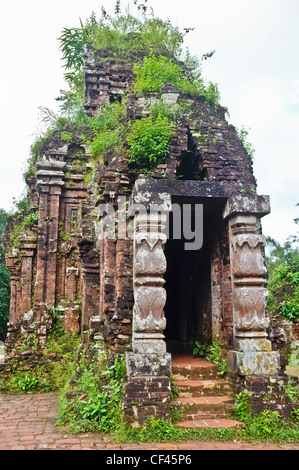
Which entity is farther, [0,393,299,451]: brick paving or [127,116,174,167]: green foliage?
[127,116,174,167]: green foliage

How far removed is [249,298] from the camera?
A: 243 inches

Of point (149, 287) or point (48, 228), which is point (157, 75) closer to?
point (149, 287)

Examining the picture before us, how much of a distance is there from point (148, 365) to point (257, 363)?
1.59 m

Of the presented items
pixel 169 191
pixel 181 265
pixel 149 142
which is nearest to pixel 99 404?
pixel 169 191

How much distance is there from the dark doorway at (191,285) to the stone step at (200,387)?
4.53 ft

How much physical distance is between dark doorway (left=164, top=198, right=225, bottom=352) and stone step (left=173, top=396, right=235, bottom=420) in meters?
1.81

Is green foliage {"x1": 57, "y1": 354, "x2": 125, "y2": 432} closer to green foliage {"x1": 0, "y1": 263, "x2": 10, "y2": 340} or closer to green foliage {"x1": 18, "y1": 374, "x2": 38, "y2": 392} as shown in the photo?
green foliage {"x1": 18, "y1": 374, "x2": 38, "y2": 392}

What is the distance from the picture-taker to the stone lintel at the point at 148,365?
18.5 ft

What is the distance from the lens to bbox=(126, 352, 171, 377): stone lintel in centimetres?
564

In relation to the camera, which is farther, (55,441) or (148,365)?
(148,365)

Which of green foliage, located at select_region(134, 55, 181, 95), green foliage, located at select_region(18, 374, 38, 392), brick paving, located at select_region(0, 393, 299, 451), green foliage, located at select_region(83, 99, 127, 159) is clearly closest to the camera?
brick paving, located at select_region(0, 393, 299, 451)

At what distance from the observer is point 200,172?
281 inches

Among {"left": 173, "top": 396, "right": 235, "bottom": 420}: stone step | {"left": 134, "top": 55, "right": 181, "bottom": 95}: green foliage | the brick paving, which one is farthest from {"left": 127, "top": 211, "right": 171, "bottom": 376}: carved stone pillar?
{"left": 134, "top": 55, "right": 181, "bottom": 95}: green foliage

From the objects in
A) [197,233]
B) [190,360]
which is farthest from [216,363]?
[197,233]
